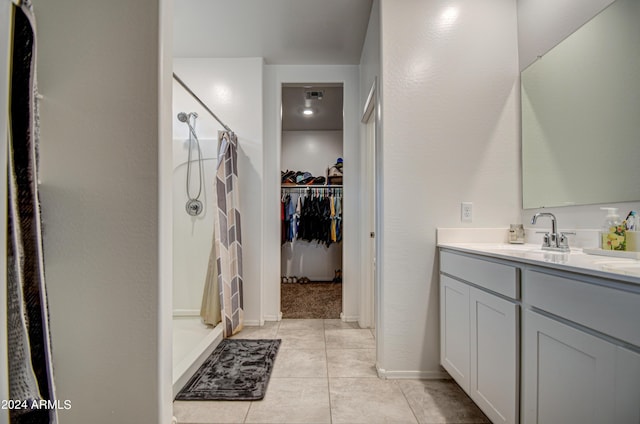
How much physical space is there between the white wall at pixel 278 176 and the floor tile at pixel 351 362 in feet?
2.59

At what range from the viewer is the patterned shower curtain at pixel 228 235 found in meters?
2.60

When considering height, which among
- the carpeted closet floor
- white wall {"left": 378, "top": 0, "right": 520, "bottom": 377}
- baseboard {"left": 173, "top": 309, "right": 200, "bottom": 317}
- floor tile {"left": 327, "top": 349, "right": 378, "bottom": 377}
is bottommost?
the carpeted closet floor

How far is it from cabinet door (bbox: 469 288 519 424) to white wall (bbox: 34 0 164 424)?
1.35m

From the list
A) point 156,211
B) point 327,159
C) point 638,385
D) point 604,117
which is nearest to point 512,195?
point 604,117

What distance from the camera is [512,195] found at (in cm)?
194

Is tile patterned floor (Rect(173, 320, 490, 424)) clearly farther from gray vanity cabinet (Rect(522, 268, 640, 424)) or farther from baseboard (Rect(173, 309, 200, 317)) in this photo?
baseboard (Rect(173, 309, 200, 317))

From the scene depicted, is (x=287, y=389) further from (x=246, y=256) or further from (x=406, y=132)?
(x=406, y=132)

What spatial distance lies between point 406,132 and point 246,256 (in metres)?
1.92

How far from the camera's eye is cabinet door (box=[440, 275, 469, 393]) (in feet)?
5.12

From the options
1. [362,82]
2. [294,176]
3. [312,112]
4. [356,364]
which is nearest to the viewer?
[356,364]

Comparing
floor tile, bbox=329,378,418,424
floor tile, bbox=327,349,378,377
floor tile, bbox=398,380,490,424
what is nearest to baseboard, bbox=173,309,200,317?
floor tile, bbox=327,349,378,377

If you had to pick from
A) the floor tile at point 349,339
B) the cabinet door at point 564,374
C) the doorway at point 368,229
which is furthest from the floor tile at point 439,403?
the doorway at point 368,229

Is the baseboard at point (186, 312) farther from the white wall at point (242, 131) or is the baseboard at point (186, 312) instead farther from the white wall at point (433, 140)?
the white wall at point (433, 140)

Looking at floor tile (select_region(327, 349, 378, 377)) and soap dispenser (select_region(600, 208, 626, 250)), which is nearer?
soap dispenser (select_region(600, 208, 626, 250))
